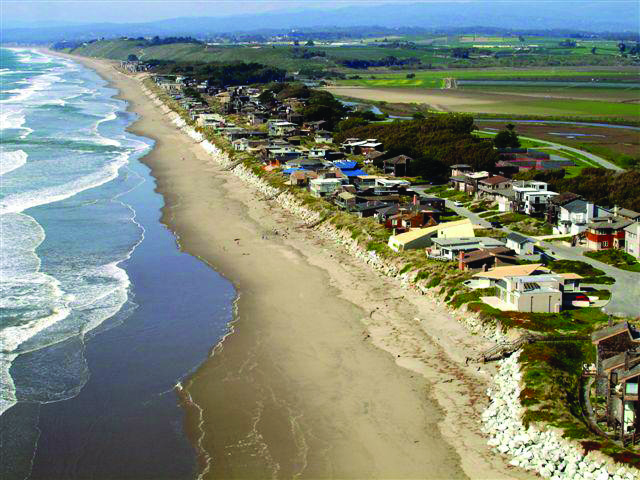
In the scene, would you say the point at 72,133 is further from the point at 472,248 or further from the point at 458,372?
the point at 458,372

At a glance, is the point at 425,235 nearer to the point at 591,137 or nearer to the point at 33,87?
the point at 591,137

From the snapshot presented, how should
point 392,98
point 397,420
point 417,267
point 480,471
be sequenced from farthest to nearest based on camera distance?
point 392,98, point 417,267, point 397,420, point 480,471

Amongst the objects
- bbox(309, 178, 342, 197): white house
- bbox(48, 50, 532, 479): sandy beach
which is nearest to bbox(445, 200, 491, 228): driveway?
bbox(309, 178, 342, 197): white house

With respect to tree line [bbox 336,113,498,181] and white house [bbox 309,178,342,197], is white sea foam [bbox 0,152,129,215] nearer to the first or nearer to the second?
white house [bbox 309,178,342,197]

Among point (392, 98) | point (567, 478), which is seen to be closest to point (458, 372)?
point (567, 478)

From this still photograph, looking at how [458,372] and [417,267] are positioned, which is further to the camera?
[417,267]
